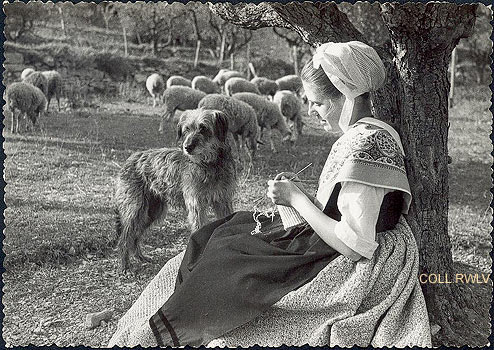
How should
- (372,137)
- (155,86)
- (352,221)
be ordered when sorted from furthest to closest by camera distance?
1. (155,86)
2. (372,137)
3. (352,221)

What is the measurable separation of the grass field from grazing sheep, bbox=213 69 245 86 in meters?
0.55

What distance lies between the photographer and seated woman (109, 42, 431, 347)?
271cm

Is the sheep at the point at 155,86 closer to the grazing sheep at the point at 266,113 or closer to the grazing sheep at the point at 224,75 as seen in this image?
the grazing sheep at the point at 224,75

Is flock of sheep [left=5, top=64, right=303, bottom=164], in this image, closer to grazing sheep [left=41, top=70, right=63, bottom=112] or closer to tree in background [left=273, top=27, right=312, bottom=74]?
grazing sheep [left=41, top=70, right=63, bottom=112]

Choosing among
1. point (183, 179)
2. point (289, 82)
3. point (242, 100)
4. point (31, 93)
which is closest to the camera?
point (31, 93)

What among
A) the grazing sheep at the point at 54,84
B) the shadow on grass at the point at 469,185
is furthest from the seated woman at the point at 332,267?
the grazing sheep at the point at 54,84

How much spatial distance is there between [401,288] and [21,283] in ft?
7.73

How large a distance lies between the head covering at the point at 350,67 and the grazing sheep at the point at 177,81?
187 centimetres

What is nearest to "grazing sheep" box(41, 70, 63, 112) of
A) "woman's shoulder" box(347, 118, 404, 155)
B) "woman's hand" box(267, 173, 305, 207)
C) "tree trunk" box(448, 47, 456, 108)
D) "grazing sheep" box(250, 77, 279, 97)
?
"grazing sheep" box(250, 77, 279, 97)

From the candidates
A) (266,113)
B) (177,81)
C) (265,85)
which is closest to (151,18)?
(177,81)

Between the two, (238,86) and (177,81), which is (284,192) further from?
(238,86)

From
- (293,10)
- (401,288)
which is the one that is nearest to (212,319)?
(401,288)

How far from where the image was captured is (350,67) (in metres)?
2.72

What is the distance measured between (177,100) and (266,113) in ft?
3.16
